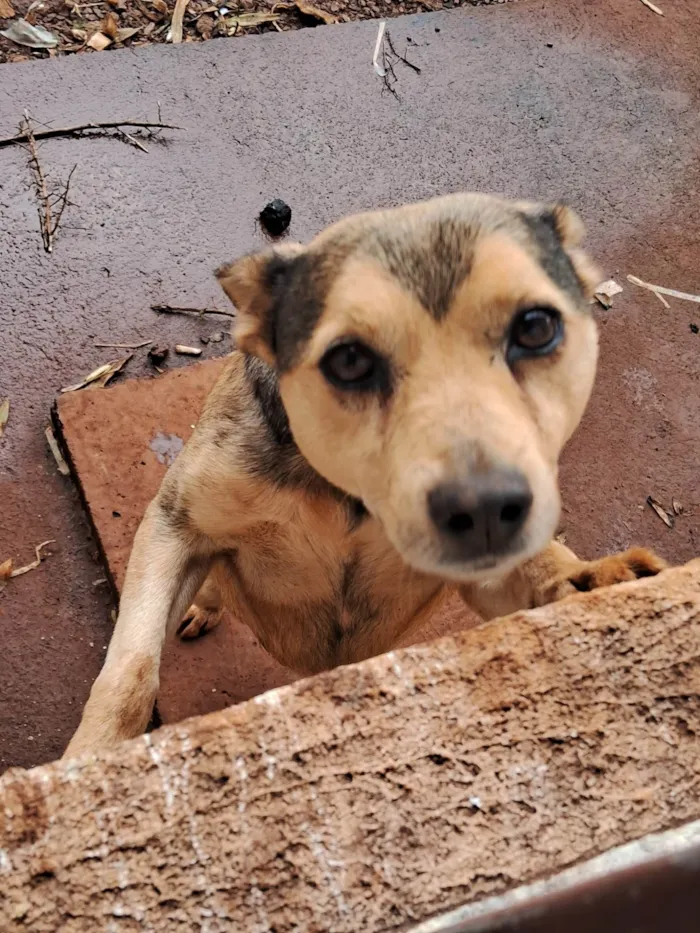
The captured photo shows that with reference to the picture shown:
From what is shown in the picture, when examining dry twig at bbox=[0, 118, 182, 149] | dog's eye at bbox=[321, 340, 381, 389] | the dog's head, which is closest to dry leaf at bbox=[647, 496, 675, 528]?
the dog's head

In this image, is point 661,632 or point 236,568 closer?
point 661,632

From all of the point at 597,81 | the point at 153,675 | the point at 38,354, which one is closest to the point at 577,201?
the point at 597,81

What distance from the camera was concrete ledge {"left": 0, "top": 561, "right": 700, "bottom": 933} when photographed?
1.68 metres

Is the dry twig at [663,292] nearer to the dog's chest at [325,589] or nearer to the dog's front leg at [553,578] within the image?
the dog's front leg at [553,578]

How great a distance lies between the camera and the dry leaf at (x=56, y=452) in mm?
4055

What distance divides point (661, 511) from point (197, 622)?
2.13 m

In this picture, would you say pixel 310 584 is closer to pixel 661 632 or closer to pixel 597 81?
pixel 661 632

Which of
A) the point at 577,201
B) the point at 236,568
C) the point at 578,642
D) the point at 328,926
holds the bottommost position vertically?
the point at 236,568

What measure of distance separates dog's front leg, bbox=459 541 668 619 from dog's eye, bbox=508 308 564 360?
1.87 ft

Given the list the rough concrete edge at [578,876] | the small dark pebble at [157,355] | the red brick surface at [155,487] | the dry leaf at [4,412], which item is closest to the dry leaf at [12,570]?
the red brick surface at [155,487]

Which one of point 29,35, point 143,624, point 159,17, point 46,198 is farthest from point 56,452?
point 159,17

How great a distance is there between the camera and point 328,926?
1691 mm

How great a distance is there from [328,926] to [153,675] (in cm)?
111

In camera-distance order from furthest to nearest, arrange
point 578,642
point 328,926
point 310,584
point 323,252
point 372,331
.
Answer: point 310,584
point 323,252
point 372,331
point 578,642
point 328,926
